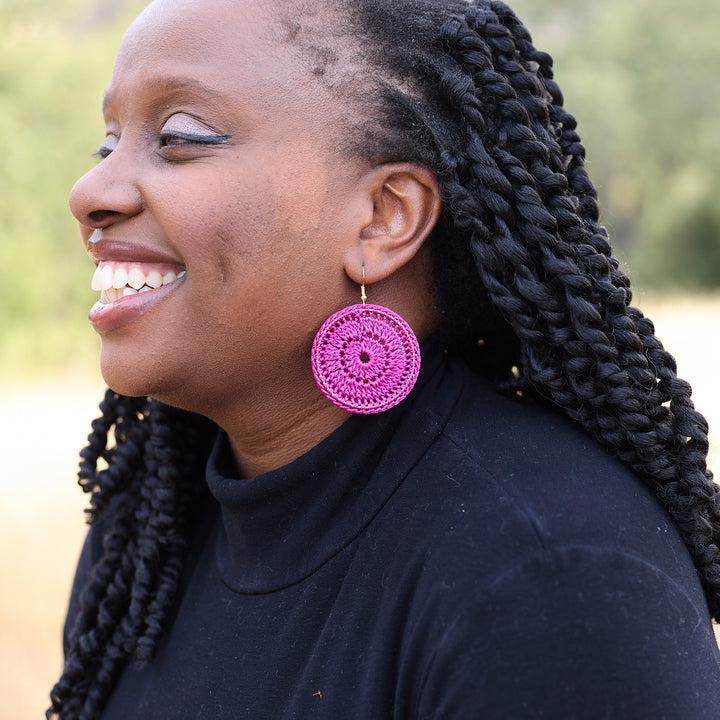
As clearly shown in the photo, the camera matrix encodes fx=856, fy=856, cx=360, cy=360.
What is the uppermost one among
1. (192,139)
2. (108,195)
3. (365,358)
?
(192,139)

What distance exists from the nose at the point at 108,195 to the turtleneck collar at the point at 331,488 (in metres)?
0.63

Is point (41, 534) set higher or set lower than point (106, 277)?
lower

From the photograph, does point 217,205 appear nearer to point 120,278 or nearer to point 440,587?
point 120,278

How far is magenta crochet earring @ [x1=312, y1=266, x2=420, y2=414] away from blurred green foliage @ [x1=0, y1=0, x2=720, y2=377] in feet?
31.0

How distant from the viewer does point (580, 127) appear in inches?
1037

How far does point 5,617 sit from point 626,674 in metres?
3.99

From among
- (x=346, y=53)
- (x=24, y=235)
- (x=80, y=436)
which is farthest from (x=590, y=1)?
(x=346, y=53)

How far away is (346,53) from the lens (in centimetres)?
180

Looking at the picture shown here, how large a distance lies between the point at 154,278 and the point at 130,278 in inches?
2.2

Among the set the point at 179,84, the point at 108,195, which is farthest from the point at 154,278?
the point at 179,84

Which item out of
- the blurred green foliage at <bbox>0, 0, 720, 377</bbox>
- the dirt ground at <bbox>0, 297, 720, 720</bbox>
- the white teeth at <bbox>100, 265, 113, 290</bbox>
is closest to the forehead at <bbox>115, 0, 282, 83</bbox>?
the white teeth at <bbox>100, 265, 113, 290</bbox>

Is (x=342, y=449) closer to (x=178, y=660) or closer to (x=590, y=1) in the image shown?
(x=178, y=660)

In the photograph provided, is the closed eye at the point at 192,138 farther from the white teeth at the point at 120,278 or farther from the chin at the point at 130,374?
the chin at the point at 130,374

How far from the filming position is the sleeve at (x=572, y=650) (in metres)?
1.30
